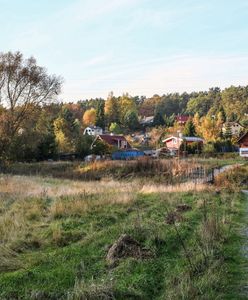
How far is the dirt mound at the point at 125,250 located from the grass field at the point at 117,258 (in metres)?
0.03

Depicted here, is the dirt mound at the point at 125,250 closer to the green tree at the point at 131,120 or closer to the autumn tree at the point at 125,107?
the green tree at the point at 131,120

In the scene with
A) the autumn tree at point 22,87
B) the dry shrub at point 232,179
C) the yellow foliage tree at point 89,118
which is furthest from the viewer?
the yellow foliage tree at point 89,118

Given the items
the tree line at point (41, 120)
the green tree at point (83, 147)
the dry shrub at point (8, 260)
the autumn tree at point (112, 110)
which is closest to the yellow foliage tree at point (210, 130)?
the tree line at point (41, 120)

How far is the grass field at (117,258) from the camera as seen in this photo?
5.41m

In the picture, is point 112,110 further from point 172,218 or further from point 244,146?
point 172,218

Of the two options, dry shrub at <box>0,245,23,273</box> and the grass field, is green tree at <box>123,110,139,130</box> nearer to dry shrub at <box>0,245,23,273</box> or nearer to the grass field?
the grass field

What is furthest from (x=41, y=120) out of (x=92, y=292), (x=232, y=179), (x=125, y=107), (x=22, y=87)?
(x=125, y=107)

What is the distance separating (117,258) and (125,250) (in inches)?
13.9

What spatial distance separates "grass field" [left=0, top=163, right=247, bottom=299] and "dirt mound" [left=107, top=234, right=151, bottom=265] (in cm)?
3

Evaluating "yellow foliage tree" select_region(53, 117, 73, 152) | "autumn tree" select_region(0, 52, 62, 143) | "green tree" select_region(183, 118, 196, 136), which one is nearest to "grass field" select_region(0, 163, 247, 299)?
"autumn tree" select_region(0, 52, 62, 143)

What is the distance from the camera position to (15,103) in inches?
1650

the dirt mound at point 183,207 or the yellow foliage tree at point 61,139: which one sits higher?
A: the yellow foliage tree at point 61,139

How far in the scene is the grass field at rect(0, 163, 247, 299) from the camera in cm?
541

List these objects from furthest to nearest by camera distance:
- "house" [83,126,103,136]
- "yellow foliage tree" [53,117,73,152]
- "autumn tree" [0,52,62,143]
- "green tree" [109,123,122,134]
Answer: "green tree" [109,123,122,134], "house" [83,126,103,136], "yellow foliage tree" [53,117,73,152], "autumn tree" [0,52,62,143]
